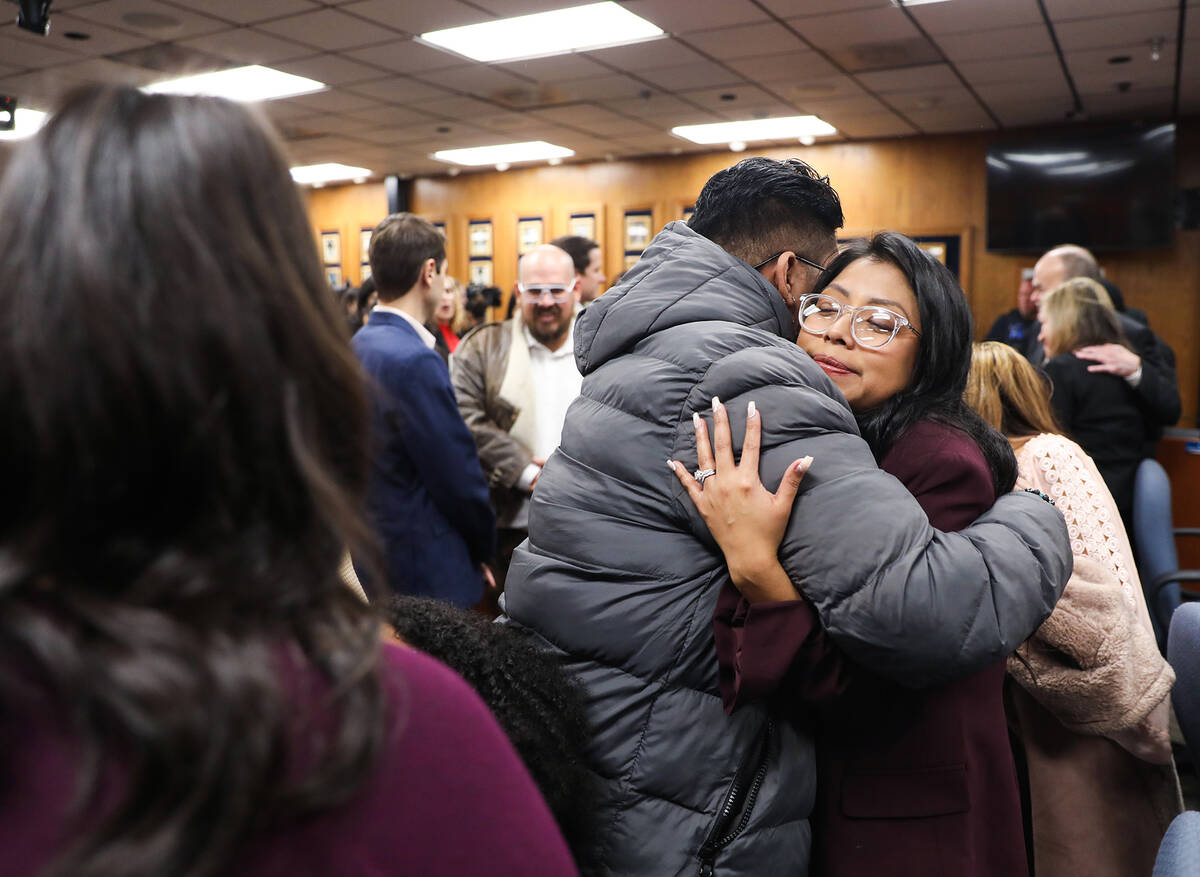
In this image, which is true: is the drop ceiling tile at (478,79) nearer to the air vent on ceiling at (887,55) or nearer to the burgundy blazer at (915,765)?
the air vent on ceiling at (887,55)

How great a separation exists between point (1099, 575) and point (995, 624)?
0.83 m

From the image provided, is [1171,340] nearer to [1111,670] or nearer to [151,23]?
[1111,670]

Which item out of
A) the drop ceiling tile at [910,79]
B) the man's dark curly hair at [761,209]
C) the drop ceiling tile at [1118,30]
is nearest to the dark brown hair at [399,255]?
the man's dark curly hair at [761,209]

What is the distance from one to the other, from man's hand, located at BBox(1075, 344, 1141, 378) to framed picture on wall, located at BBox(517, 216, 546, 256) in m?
6.74

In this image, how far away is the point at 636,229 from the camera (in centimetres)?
926

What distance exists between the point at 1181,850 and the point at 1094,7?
5.10 m

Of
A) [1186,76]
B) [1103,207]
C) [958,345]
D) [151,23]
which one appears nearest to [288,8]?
[151,23]

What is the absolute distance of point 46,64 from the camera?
5.96m

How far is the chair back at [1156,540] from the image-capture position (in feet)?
9.94

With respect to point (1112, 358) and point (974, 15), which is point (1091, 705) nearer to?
point (1112, 358)

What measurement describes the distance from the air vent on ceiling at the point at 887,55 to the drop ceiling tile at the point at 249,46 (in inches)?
127

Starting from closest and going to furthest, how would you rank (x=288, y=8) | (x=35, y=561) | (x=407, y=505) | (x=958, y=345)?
Answer: (x=35, y=561) < (x=958, y=345) < (x=407, y=505) < (x=288, y=8)

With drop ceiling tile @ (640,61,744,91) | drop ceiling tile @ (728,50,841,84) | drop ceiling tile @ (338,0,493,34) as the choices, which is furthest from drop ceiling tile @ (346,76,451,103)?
drop ceiling tile @ (728,50,841,84)

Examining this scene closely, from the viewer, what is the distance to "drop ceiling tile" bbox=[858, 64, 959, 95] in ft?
19.7
